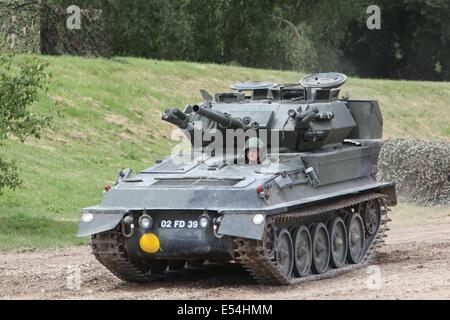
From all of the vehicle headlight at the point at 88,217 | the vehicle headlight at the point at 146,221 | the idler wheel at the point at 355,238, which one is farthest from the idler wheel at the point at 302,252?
the vehicle headlight at the point at 88,217

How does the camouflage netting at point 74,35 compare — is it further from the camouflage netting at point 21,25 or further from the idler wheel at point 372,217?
the idler wheel at point 372,217

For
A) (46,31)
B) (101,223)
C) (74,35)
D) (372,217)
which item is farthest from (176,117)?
(74,35)

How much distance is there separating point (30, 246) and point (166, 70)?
57.9 feet

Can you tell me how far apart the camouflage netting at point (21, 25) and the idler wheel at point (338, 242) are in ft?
55.4

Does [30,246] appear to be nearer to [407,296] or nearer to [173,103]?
[407,296]

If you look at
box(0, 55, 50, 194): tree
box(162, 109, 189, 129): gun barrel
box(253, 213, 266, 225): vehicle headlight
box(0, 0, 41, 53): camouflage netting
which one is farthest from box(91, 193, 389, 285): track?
box(0, 0, 41, 53): camouflage netting

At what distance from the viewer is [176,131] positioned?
32.5 m

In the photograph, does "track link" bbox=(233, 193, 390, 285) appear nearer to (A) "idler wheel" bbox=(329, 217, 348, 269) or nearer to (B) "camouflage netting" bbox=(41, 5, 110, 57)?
(A) "idler wheel" bbox=(329, 217, 348, 269)

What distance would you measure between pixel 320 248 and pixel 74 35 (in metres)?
20.9

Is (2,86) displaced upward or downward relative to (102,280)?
upward

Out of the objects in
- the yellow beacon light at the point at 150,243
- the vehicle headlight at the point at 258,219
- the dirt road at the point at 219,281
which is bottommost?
the dirt road at the point at 219,281

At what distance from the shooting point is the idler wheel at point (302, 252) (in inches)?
625

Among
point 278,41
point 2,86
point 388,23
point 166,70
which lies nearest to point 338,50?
point 388,23

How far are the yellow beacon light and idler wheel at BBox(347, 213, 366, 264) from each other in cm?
361
